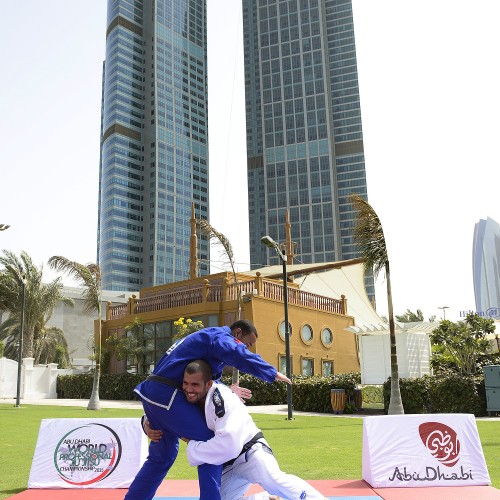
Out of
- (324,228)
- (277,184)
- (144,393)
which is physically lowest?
(144,393)

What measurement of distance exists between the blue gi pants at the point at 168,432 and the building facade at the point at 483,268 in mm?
26309

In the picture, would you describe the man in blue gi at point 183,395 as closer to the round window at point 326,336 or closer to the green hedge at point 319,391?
the green hedge at point 319,391

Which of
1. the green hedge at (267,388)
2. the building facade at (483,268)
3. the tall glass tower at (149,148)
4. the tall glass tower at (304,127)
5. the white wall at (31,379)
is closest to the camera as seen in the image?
the green hedge at (267,388)

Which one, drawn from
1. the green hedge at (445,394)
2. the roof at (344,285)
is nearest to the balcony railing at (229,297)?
the roof at (344,285)

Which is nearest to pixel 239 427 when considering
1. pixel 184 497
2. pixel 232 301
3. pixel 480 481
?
pixel 184 497

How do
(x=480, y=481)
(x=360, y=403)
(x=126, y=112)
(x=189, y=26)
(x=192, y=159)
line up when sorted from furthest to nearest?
(x=189, y=26) → (x=192, y=159) → (x=126, y=112) → (x=360, y=403) → (x=480, y=481)

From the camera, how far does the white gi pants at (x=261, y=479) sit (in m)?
4.58

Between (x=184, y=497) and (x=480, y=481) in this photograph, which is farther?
(x=480, y=481)

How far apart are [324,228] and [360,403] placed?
145 metres

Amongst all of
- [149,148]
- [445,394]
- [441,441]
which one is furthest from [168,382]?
[149,148]

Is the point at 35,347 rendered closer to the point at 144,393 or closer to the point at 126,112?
the point at 144,393

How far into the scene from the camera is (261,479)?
470 cm

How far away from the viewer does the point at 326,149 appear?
170 m

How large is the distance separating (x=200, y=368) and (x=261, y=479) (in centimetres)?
98
